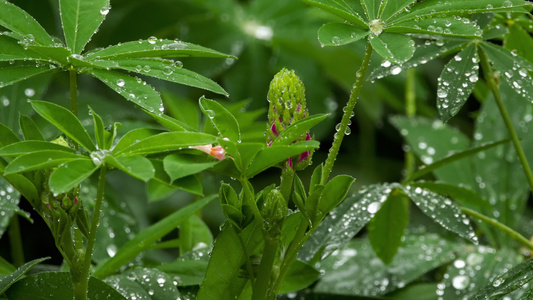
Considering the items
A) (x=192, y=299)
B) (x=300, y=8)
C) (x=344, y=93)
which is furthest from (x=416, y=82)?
(x=192, y=299)

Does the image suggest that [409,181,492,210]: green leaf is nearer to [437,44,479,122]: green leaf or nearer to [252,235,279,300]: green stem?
[437,44,479,122]: green leaf

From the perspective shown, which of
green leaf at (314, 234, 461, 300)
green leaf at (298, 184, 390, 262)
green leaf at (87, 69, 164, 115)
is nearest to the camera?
green leaf at (87, 69, 164, 115)

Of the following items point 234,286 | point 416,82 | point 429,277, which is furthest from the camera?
point 416,82

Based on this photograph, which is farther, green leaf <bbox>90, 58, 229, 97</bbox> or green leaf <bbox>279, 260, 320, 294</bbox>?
green leaf <bbox>279, 260, 320, 294</bbox>

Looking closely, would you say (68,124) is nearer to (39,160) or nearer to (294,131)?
(39,160)

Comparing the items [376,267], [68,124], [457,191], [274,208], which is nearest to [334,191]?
[274,208]

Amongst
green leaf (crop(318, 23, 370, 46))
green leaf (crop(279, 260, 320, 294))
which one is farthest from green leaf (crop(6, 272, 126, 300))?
green leaf (crop(318, 23, 370, 46))

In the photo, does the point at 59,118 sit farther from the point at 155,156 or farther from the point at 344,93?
the point at 344,93
